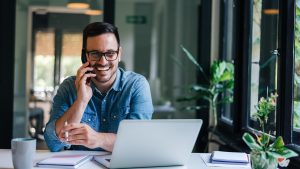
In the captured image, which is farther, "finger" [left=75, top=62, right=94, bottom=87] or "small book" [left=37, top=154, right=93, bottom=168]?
"finger" [left=75, top=62, right=94, bottom=87]

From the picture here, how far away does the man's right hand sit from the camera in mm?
Result: 1962

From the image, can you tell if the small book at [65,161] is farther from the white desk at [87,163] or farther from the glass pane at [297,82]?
the glass pane at [297,82]

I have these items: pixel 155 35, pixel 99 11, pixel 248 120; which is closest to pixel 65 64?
pixel 99 11

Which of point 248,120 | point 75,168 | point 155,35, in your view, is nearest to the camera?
point 75,168

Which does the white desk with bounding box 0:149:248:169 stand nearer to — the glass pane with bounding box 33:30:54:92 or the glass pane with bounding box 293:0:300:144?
the glass pane with bounding box 293:0:300:144

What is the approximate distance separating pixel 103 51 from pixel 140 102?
1.03 feet

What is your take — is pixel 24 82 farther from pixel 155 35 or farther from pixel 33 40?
pixel 155 35

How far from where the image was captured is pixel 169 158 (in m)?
1.59

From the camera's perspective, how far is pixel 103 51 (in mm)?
2012

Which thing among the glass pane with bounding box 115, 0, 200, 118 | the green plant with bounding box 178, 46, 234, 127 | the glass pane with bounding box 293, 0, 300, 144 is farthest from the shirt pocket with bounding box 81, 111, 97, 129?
the glass pane with bounding box 115, 0, 200, 118

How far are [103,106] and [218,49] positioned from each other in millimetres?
2411

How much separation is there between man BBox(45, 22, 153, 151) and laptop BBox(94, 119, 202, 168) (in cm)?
43

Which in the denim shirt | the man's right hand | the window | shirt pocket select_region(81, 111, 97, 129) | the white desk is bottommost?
the white desk

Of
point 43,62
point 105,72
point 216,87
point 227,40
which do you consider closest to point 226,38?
point 227,40
